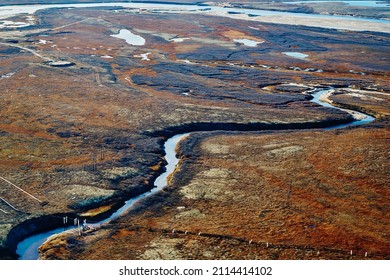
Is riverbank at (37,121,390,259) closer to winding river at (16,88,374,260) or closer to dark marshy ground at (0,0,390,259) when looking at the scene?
dark marshy ground at (0,0,390,259)

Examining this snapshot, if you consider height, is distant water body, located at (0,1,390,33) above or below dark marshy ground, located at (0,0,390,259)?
above

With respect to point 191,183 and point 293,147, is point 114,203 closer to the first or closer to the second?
point 191,183

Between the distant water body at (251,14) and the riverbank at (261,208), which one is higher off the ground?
the distant water body at (251,14)

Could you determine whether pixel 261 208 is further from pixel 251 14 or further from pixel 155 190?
pixel 251 14

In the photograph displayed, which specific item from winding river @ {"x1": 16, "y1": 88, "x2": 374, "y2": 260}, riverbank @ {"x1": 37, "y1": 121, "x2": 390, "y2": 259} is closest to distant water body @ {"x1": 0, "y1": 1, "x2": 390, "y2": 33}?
winding river @ {"x1": 16, "y1": 88, "x2": 374, "y2": 260}

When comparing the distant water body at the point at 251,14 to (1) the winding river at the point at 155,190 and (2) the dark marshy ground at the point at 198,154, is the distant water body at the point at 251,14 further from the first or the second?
(1) the winding river at the point at 155,190

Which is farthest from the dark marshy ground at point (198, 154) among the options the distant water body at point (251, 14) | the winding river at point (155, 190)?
the distant water body at point (251, 14)

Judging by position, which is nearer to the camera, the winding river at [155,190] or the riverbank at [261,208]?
the riverbank at [261,208]

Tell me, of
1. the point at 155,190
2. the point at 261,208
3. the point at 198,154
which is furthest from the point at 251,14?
the point at 261,208

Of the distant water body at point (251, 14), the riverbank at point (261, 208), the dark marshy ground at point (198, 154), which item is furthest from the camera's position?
the distant water body at point (251, 14)
